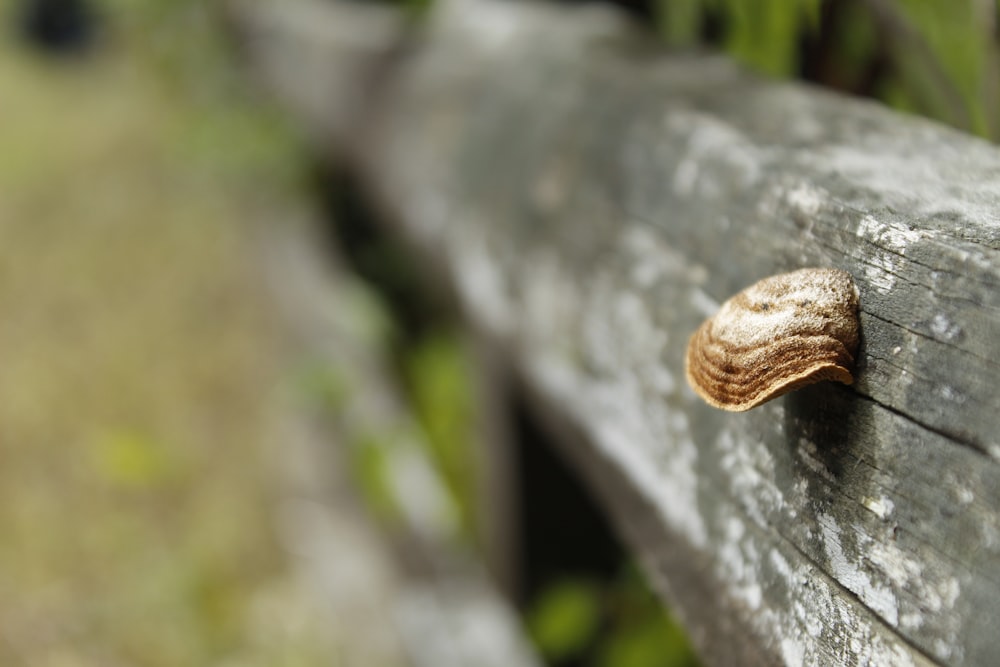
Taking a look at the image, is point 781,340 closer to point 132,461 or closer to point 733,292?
point 733,292

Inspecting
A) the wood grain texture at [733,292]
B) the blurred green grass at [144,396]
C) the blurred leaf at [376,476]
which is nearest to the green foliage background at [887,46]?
the wood grain texture at [733,292]

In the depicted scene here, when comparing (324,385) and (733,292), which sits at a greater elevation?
(733,292)

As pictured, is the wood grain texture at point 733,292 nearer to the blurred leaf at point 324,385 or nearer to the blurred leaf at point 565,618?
the blurred leaf at point 565,618

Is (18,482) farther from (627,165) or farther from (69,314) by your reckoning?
(627,165)

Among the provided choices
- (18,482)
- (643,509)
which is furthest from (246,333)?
(643,509)

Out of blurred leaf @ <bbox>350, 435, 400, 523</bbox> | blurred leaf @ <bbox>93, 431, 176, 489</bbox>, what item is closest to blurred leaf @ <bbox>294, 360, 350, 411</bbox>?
blurred leaf @ <bbox>350, 435, 400, 523</bbox>

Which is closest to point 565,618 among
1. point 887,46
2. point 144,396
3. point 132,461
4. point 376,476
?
point 376,476
